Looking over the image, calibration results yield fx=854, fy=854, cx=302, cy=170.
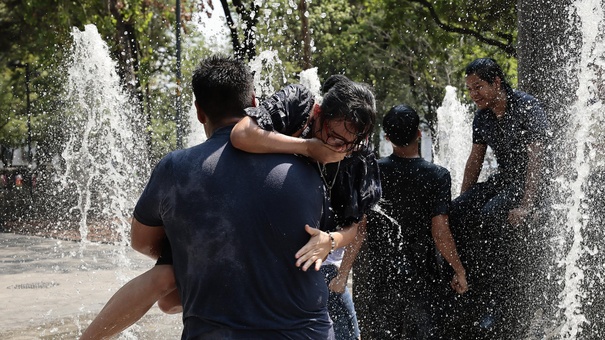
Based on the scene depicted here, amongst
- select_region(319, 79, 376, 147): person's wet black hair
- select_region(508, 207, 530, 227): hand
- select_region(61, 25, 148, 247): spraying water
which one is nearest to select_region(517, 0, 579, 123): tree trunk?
select_region(508, 207, 530, 227): hand

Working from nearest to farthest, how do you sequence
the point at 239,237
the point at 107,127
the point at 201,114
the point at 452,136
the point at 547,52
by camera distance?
1. the point at 239,237
2. the point at 201,114
3. the point at 547,52
4. the point at 107,127
5. the point at 452,136

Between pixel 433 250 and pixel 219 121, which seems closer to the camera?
pixel 219 121

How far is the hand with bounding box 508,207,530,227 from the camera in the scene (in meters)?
4.31

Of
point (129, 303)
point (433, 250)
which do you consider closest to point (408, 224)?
point (433, 250)

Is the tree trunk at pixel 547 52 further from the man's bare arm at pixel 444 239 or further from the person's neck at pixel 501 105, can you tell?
the man's bare arm at pixel 444 239

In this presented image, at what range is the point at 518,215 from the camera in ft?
14.1

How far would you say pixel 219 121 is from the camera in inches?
103

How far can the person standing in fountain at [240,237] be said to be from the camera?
2.38m

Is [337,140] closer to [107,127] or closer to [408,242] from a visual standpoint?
[408,242]

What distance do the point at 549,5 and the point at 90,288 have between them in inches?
241

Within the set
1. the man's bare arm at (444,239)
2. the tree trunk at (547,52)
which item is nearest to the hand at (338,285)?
the man's bare arm at (444,239)

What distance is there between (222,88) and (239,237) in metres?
0.49

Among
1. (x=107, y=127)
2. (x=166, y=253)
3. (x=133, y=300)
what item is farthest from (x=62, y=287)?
(x=166, y=253)

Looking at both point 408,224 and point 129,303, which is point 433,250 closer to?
point 408,224
